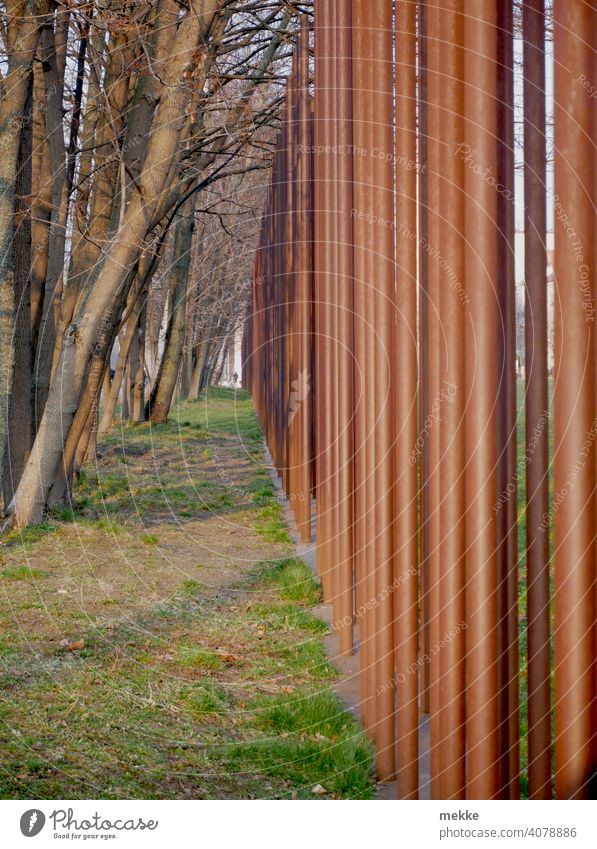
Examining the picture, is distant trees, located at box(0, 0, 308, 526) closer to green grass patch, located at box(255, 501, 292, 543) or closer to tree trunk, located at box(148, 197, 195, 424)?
green grass patch, located at box(255, 501, 292, 543)

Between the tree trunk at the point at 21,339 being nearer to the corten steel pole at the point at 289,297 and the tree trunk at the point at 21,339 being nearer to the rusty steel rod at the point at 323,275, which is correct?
the corten steel pole at the point at 289,297

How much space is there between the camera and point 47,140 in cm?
995

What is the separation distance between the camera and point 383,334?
4.58 m

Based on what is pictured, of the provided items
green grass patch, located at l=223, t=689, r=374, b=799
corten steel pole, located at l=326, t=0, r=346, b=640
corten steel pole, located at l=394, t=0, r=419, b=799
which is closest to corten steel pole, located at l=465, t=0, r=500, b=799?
corten steel pole, located at l=394, t=0, r=419, b=799

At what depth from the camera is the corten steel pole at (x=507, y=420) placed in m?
3.20

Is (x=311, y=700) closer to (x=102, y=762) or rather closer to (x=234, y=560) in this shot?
(x=102, y=762)

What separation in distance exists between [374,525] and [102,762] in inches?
58.0

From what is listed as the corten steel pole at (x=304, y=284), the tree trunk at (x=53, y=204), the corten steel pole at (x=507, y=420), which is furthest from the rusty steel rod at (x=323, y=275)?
the corten steel pole at (x=507, y=420)

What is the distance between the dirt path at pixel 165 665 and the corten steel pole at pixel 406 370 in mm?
501

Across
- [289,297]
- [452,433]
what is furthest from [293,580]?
[289,297]

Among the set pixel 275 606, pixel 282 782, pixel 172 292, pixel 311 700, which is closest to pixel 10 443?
pixel 275 606

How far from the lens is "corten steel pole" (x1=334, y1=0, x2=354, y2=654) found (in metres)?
5.69

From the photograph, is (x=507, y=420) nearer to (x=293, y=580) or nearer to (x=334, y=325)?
(x=334, y=325)

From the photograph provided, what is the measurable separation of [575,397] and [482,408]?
1.12 feet
